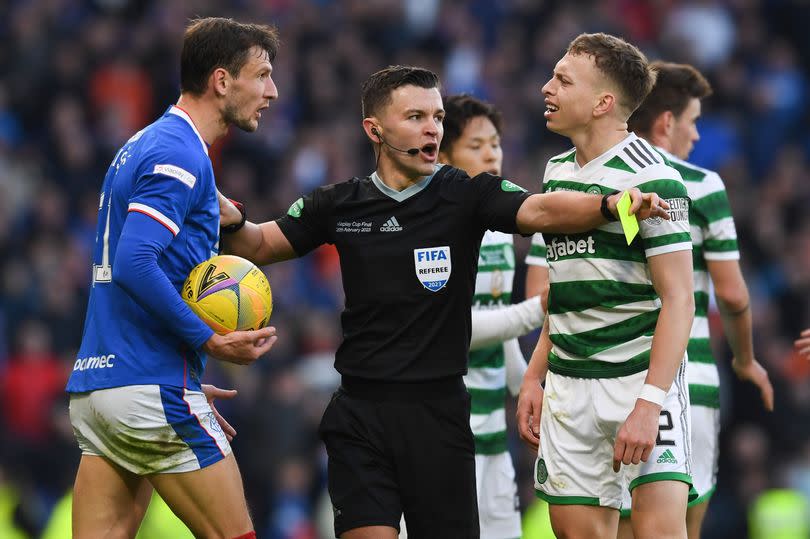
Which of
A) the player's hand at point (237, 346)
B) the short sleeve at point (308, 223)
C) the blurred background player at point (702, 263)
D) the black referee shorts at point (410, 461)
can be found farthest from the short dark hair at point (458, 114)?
the player's hand at point (237, 346)

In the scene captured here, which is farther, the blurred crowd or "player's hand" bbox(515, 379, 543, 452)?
the blurred crowd

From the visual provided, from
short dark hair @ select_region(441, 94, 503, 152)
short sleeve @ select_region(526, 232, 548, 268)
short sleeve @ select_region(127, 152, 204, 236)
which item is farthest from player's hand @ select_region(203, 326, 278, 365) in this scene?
short dark hair @ select_region(441, 94, 503, 152)

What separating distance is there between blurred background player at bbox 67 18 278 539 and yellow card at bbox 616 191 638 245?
137 cm

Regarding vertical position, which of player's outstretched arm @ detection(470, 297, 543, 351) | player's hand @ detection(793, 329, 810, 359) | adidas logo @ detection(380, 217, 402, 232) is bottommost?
player's hand @ detection(793, 329, 810, 359)

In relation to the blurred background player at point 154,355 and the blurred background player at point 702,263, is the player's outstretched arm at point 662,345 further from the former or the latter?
the blurred background player at point 702,263

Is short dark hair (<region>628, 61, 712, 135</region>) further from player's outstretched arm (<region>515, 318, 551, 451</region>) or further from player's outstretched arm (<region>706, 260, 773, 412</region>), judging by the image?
player's outstretched arm (<region>515, 318, 551, 451</region>)

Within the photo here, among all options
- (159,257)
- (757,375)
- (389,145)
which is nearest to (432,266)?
(389,145)

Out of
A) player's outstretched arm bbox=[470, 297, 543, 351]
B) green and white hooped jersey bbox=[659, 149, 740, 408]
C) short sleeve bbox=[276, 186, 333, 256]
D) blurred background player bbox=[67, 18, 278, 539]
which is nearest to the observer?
blurred background player bbox=[67, 18, 278, 539]

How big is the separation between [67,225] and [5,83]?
2.27 meters

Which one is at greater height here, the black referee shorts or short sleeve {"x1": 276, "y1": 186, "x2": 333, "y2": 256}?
short sleeve {"x1": 276, "y1": 186, "x2": 333, "y2": 256}

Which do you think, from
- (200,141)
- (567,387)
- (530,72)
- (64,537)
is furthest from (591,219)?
(530,72)

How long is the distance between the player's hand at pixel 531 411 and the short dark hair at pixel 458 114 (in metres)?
1.71

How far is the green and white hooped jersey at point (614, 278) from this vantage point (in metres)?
4.82

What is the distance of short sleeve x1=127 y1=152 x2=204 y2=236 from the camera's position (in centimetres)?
469
